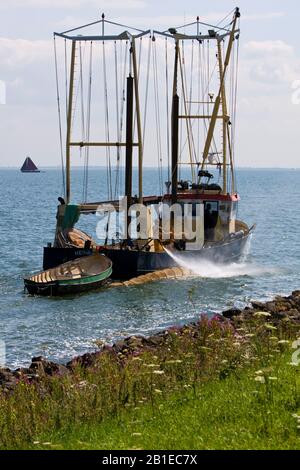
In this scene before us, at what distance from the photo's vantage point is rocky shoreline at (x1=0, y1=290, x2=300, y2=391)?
18350 mm

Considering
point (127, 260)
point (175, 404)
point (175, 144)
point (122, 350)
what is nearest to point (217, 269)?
point (175, 144)

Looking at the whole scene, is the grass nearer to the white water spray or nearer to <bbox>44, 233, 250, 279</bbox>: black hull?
<bbox>44, 233, 250, 279</bbox>: black hull

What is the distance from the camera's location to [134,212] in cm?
3872

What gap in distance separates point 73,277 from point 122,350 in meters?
14.5

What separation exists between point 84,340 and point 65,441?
1390 cm

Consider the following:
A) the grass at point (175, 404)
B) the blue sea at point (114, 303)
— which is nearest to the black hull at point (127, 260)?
the blue sea at point (114, 303)

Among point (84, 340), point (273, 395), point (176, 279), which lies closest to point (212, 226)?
point (176, 279)

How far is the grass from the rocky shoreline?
1.15 metres

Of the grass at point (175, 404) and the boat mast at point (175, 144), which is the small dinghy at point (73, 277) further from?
the grass at point (175, 404)

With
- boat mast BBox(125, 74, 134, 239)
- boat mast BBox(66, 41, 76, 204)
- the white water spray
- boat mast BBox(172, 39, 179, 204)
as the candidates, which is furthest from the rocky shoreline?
boat mast BBox(66, 41, 76, 204)

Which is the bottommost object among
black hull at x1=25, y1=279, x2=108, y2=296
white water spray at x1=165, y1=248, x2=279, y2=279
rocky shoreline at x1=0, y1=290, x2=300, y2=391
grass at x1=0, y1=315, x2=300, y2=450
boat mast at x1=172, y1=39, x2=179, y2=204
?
white water spray at x1=165, y1=248, x2=279, y2=279

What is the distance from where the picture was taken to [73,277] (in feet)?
115
